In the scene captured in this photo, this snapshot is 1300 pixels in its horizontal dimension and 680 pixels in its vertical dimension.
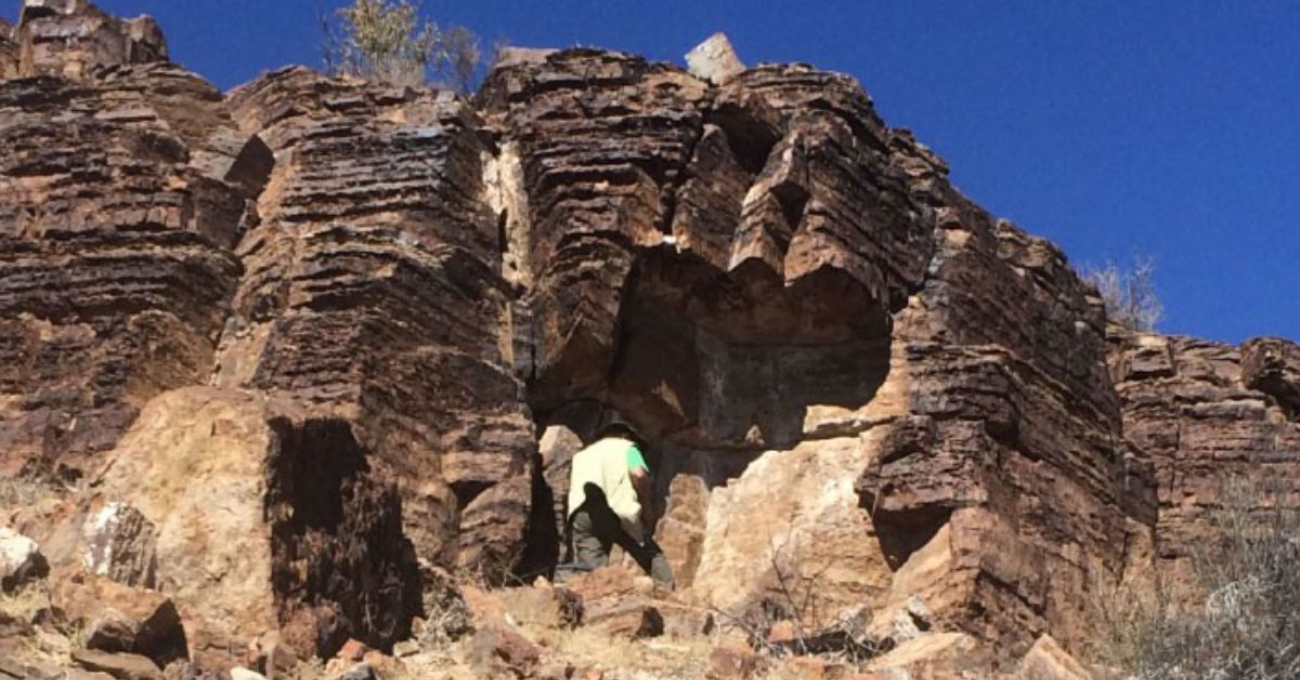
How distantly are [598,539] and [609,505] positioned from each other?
0.25 metres

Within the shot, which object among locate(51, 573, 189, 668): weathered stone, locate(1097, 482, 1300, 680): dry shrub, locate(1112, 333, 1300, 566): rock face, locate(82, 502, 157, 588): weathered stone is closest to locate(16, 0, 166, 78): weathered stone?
locate(82, 502, 157, 588): weathered stone

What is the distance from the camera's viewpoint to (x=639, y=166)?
16.8 meters

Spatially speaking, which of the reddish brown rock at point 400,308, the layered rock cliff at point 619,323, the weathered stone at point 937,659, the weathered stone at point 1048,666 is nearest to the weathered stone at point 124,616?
the weathered stone at point 937,659

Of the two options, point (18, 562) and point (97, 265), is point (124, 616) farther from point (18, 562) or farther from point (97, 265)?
point (97, 265)

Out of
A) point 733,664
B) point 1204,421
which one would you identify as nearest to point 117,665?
point 733,664

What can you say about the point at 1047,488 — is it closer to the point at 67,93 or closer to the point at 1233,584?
the point at 1233,584

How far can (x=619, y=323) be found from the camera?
1630cm

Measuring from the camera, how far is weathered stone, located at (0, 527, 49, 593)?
1053 cm

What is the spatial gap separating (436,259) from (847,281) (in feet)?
10.0

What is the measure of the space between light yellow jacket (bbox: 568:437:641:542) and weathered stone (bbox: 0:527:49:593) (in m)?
4.96

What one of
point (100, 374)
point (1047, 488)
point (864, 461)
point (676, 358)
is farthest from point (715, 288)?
point (100, 374)

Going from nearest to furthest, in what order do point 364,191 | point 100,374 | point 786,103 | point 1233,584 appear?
point 1233,584, point 100,374, point 364,191, point 786,103

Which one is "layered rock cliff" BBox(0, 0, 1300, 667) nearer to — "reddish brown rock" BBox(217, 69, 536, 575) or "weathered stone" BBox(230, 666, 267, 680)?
"reddish brown rock" BBox(217, 69, 536, 575)

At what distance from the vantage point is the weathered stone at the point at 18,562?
1053cm
